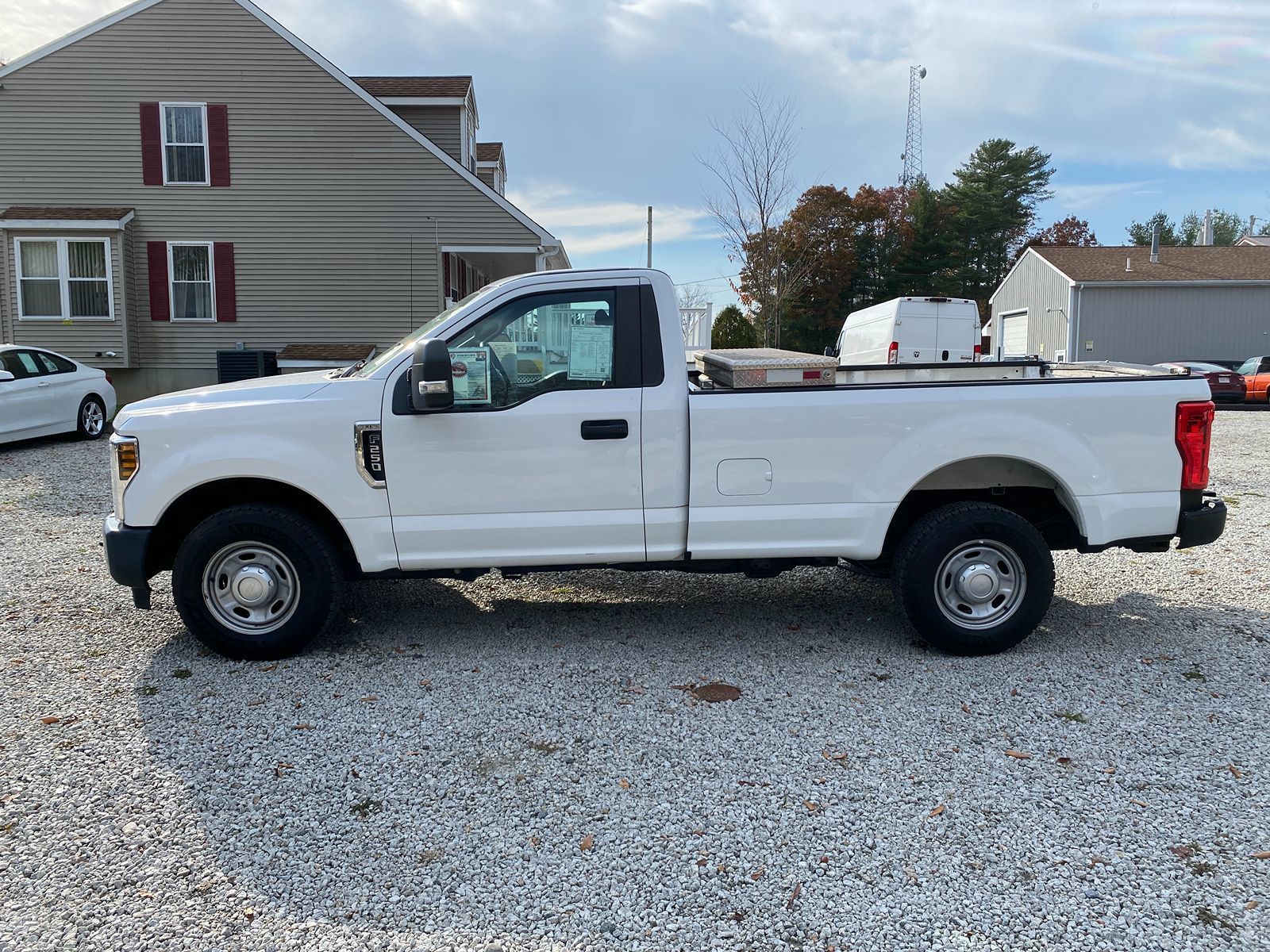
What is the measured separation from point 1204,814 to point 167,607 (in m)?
5.62

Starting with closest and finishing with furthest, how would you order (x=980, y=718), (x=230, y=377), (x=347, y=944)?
(x=347, y=944)
(x=980, y=718)
(x=230, y=377)

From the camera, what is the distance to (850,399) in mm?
4887

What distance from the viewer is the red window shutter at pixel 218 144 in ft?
65.1

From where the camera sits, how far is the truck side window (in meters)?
4.86

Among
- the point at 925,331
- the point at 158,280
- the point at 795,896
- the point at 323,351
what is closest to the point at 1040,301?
the point at 925,331

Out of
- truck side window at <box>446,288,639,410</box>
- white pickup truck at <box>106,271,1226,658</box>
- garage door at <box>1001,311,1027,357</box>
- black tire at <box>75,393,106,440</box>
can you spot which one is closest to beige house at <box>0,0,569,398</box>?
black tire at <box>75,393,106,440</box>

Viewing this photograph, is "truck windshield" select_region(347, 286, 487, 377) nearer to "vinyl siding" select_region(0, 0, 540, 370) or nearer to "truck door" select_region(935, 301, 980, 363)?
"vinyl siding" select_region(0, 0, 540, 370)

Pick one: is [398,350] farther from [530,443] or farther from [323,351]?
[323,351]

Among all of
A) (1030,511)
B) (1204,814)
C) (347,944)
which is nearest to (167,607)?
(347,944)

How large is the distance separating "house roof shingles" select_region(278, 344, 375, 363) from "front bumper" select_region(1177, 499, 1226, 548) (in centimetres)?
1645

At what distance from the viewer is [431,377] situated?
455 centimetres

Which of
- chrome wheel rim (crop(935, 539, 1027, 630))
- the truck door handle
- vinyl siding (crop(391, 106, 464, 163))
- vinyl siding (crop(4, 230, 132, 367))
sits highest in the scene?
vinyl siding (crop(391, 106, 464, 163))

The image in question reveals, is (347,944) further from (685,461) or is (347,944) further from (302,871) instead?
(685,461)

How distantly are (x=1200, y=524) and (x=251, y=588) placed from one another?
195 inches
